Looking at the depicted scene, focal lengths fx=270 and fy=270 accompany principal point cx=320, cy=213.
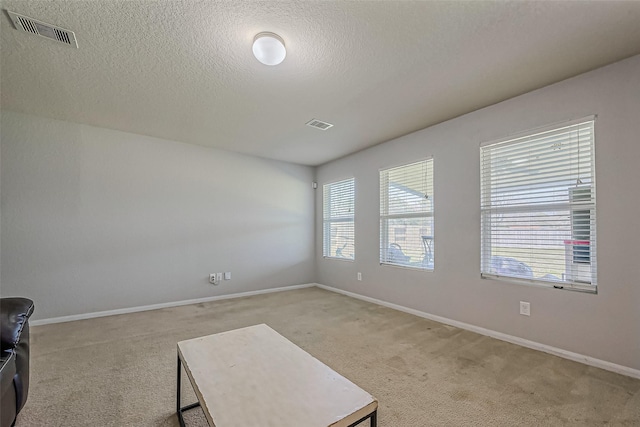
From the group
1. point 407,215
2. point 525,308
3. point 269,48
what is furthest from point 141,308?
point 525,308

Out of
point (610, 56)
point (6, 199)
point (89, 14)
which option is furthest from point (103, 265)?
point (610, 56)

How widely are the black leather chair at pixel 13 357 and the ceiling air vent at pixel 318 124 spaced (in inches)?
114

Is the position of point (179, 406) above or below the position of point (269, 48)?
below

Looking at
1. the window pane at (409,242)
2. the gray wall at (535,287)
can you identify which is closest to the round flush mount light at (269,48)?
the gray wall at (535,287)

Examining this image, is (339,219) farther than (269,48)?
Yes

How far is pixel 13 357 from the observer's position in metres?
1.32

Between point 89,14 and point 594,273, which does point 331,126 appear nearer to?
point 89,14

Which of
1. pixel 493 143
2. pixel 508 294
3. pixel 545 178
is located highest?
pixel 493 143

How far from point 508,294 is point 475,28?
7.78 feet

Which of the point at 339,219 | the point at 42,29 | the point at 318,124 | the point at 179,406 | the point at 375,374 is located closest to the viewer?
the point at 179,406

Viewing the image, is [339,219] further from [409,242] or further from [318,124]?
[318,124]

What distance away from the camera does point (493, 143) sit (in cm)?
286

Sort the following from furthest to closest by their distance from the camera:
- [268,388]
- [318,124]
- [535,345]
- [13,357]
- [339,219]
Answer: [339,219] < [318,124] < [535,345] < [13,357] < [268,388]

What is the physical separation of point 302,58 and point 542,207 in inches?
98.9
